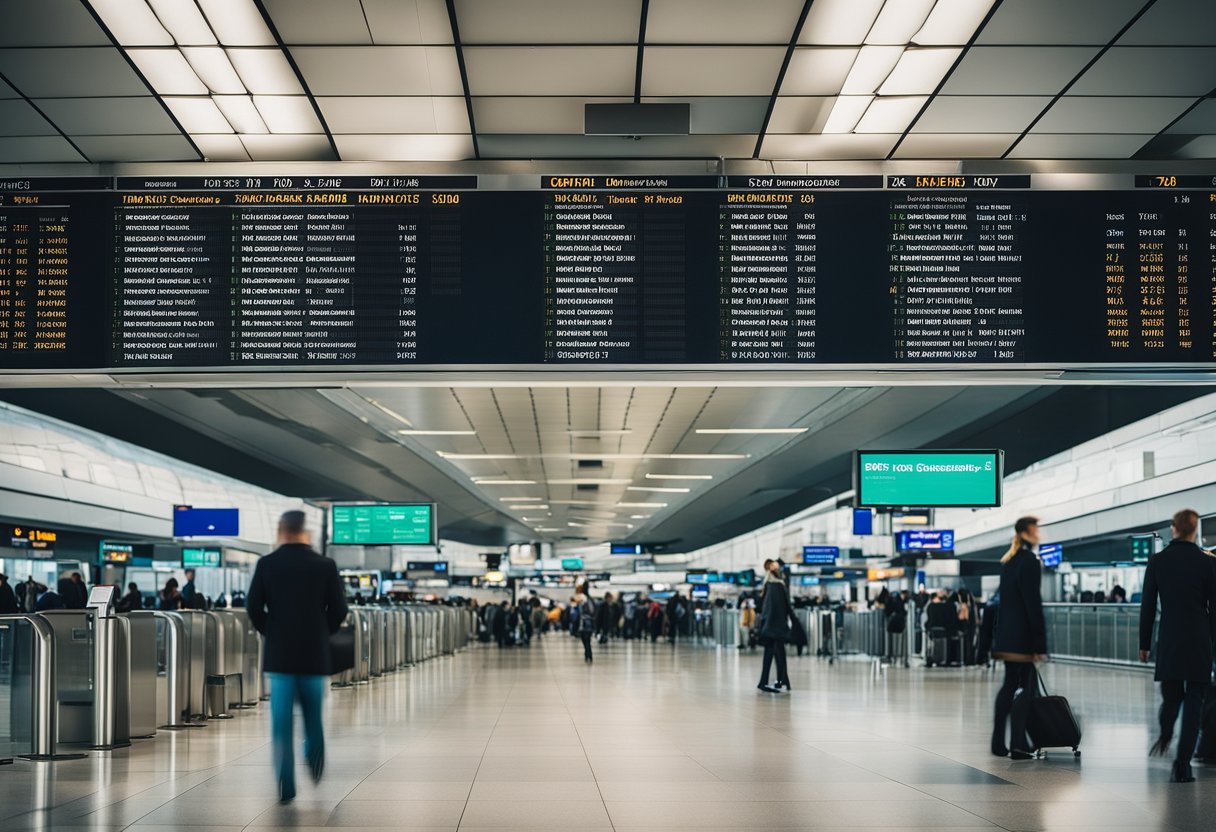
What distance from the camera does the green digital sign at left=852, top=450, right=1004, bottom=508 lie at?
62.8 feet

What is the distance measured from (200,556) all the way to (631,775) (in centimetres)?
3276

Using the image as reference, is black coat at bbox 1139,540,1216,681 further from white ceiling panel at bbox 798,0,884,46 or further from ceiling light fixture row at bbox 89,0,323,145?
ceiling light fixture row at bbox 89,0,323,145

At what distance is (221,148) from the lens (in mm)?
8094

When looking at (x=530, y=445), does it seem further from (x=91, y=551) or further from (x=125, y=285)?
(x=125, y=285)

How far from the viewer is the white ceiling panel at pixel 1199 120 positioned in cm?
752

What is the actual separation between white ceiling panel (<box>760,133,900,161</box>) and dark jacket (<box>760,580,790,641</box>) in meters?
8.84

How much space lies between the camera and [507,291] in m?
7.79

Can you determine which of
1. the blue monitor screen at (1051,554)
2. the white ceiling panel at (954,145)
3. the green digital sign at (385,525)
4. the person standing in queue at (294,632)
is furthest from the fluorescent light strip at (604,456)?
the person standing in queue at (294,632)

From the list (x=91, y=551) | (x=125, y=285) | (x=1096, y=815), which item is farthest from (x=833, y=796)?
(x=91, y=551)

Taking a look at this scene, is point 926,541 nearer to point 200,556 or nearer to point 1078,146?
point 200,556

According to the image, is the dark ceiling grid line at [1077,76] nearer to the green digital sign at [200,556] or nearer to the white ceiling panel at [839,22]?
the white ceiling panel at [839,22]

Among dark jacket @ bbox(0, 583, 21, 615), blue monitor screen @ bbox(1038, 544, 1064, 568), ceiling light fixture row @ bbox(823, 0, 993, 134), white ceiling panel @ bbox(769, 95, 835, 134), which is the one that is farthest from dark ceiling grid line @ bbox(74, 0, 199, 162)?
blue monitor screen @ bbox(1038, 544, 1064, 568)

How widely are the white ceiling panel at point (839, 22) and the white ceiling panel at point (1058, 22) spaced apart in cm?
61

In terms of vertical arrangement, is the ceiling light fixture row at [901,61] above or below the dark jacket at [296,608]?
above
